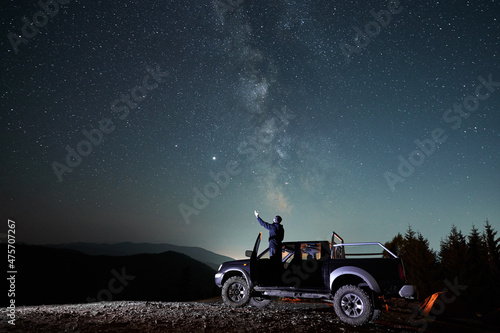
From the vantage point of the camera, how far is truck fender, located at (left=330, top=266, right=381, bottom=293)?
21.5ft

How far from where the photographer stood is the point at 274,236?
8.45 m

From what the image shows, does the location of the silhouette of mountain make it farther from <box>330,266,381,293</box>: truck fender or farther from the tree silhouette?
<box>330,266,381,293</box>: truck fender

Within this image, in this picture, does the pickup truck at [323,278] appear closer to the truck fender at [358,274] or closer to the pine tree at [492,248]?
the truck fender at [358,274]

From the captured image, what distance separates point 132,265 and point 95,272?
84.5 ft

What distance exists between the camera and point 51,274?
117 metres

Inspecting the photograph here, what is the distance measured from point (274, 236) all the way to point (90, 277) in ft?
512

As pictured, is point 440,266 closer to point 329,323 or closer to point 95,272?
point 329,323

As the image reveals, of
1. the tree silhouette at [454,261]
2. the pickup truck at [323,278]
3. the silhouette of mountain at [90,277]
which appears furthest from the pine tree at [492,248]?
the silhouette of mountain at [90,277]

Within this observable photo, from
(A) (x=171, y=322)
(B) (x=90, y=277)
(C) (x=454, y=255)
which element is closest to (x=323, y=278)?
(A) (x=171, y=322)

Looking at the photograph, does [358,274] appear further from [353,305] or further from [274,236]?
[274,236]

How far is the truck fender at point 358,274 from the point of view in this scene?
656 centimetres

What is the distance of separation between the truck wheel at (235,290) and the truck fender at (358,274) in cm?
281

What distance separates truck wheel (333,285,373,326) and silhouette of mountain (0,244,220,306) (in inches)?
2576

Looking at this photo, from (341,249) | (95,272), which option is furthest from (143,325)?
(95,272)
